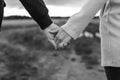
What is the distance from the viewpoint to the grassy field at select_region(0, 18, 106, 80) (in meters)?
7.43

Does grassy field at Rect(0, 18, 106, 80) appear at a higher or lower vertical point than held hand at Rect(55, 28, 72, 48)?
lower

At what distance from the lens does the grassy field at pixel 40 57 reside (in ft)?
24.4

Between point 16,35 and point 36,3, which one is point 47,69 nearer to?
point 16,35

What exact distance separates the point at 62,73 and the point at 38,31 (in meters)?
1.70

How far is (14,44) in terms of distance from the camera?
8570 millimetres

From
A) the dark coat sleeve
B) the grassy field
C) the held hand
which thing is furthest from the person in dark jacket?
the grassy field

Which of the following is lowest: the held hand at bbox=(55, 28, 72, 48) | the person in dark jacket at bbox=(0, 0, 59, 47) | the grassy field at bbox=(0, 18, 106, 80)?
the grassy field at bbox=(0, 18, 106, 80)

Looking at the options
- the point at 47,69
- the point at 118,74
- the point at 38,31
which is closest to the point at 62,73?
the point at 47,69

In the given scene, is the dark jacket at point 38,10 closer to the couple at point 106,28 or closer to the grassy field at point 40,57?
the couple at point 106,28

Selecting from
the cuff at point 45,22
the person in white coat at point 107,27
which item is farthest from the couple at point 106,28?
the cuff at point 45,22

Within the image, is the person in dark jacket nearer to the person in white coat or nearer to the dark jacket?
the dark jacket

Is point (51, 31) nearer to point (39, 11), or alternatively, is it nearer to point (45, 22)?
point (45, 22)

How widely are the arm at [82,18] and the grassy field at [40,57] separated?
13.8ft

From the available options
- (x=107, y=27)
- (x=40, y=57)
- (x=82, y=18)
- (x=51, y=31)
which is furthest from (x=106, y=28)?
(x=40, y=57)
